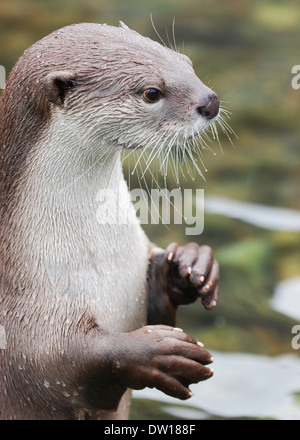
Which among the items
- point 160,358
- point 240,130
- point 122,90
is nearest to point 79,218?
point 122,90

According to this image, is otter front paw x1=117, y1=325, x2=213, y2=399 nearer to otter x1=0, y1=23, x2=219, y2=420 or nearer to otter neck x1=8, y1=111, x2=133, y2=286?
otter x1=0, y1=23, x2=219, y2=420

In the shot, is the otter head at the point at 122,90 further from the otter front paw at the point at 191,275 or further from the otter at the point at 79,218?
the otter front paw at the point at 191,275

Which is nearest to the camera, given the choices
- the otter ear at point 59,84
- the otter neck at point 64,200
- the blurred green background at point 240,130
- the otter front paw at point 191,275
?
the otter ear at point 59,84

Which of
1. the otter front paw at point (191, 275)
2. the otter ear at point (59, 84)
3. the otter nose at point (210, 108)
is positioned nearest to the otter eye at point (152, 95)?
the otter nose at point (210, 108)

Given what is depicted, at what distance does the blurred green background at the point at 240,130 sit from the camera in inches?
203

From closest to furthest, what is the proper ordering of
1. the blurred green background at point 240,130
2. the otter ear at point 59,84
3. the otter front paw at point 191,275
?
1. the otter ear at point 59,84
2. the otter front paw at point 191,275
3. the blurred green background at point 240,130

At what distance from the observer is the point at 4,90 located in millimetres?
3529

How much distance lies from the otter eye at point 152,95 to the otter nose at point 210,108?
16 cm

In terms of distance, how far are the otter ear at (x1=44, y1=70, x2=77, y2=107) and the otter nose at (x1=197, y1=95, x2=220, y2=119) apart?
476 millimetres

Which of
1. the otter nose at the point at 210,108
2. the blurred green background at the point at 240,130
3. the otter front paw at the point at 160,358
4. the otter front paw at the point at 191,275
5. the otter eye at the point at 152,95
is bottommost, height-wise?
the otter front paw at the point at 160,358

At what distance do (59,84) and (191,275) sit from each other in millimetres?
990

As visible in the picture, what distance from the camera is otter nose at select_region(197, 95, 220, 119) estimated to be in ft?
11.2

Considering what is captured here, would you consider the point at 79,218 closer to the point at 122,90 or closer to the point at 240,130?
the point at 122,90
